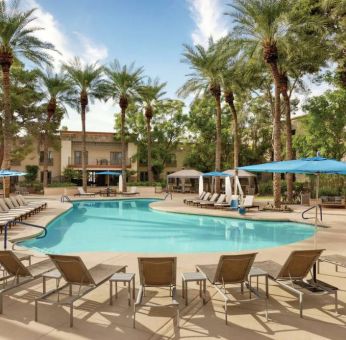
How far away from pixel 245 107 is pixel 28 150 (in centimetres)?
2384

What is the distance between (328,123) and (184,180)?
19.1 meters

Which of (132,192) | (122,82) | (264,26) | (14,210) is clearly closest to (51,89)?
(122,82)

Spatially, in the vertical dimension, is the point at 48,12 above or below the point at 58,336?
above

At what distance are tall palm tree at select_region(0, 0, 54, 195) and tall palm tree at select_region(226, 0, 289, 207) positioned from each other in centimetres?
1179

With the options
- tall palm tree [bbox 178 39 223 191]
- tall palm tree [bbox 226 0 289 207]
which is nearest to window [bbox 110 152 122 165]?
tall palm tree [bbox 178 39 223 191]

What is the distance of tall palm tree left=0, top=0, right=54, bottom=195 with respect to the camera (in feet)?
63.4

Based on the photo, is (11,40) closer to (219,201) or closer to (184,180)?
(219,201)

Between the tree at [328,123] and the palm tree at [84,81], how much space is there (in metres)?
18.9

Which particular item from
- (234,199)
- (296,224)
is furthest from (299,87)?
(296,224)

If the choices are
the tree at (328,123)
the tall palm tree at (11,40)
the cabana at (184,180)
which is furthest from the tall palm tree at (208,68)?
the tall palm tree at (11,40)

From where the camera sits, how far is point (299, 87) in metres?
29.1

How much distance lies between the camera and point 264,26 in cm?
1853

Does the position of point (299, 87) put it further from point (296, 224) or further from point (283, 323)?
point (283, 323)

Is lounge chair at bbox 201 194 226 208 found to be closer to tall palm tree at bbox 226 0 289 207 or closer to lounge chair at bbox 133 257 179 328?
tall palm tree at bbox 226 0 289 207
